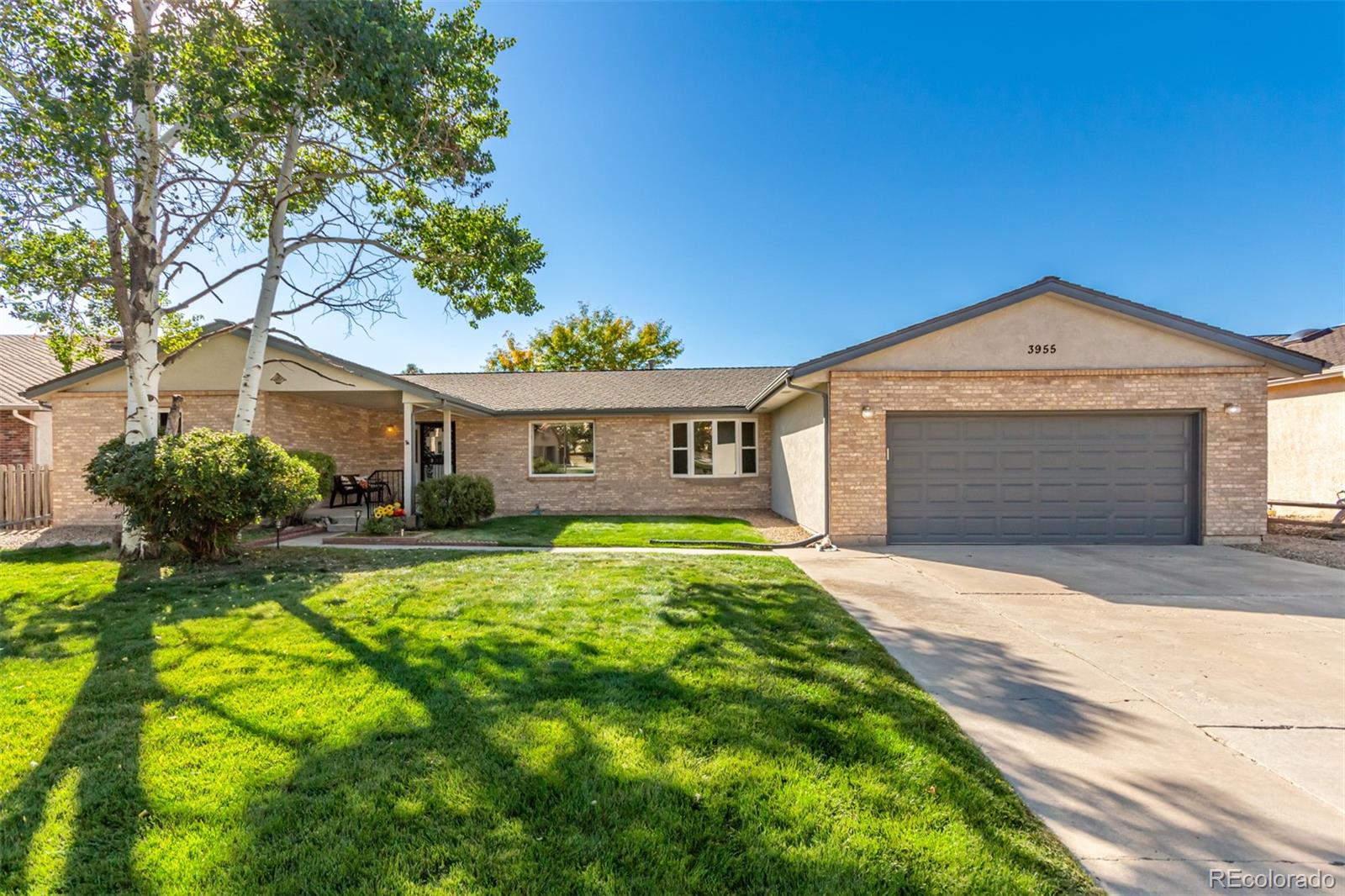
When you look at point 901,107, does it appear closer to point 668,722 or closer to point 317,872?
point 668,722

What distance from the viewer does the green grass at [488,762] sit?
2.01m

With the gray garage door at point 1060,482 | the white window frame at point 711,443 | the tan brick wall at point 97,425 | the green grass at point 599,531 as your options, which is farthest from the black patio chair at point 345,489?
the gray garage door at point 1060,482

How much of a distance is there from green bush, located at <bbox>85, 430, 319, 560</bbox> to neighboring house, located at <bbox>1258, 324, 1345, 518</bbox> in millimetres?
18564

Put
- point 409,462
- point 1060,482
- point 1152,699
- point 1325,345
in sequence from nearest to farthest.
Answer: point 1152,699 → point 1060,482 → point 409,462 → point 1325,345

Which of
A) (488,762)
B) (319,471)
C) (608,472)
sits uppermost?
(319,471)

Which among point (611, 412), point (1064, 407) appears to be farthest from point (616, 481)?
point (1064, 407)

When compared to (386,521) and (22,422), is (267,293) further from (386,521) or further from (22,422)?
(22,422)

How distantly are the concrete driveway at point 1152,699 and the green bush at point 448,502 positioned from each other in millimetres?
8117

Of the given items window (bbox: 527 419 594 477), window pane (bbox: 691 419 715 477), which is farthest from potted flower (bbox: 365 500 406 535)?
window pane (bbox: 691 419 715 477)

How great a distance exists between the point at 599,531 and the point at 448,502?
341 cm

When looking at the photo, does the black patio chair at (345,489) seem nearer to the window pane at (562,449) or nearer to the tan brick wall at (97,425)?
the tan brick wall at (97,425)

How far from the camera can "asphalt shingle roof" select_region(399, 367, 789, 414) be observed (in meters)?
14.5

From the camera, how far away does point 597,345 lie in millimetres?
32375

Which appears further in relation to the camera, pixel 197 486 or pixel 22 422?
pixel 22 422
